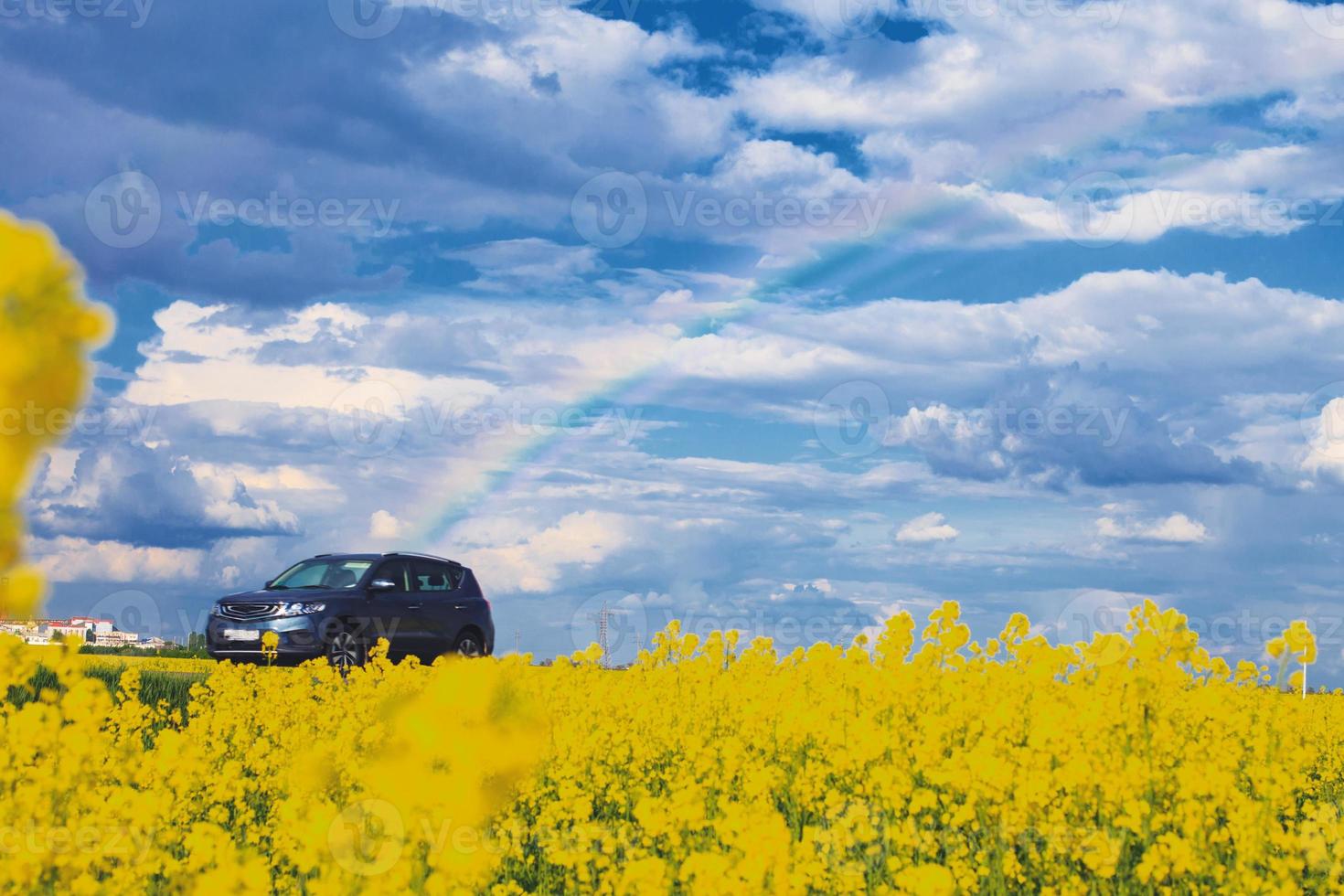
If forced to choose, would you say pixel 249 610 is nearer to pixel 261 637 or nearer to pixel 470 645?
pixel 261 637

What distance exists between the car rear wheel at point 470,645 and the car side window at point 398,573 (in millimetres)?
1247

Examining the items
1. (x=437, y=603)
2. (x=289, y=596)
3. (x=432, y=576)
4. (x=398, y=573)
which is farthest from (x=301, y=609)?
(x=432, y=576)

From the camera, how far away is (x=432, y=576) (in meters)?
16.7

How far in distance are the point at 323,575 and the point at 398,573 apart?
105cm

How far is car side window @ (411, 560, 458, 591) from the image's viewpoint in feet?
54.1

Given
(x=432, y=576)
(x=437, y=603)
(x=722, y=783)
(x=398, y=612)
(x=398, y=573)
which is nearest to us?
(x=722, y=783)

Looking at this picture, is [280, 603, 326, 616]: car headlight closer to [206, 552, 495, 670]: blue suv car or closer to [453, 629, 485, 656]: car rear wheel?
[206, 552, 495, 670]: blue suv car

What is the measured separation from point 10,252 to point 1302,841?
6461mm

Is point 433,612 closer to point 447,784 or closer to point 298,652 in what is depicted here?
point 298,652

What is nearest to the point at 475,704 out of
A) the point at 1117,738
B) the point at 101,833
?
the point at 101,833

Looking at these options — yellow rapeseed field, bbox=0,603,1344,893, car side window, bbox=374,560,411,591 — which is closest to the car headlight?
car side window, bbox=374,560,411,591

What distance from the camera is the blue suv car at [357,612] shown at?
14977 mm

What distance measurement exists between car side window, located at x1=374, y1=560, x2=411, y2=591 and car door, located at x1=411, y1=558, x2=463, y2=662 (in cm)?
11

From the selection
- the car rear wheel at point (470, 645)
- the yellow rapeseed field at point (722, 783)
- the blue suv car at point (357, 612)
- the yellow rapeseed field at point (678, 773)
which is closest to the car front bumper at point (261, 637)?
the blue suv car at point (357, 612)
